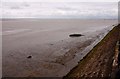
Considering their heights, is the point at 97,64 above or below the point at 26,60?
above

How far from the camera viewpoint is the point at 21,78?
35.4 feet

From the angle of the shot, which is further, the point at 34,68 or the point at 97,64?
Answer: the point at 34,68

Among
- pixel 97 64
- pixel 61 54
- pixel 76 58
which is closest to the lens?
pixel 97 64

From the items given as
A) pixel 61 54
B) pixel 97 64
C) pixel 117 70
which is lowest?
pixel 61 54

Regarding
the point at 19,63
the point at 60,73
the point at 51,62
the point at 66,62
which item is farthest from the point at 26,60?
the point at 60,73

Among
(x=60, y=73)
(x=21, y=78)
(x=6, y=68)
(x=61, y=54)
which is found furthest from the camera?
(x=61, y=54)

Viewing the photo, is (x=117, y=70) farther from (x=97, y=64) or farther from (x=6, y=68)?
(x=6, y=68)

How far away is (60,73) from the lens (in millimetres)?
11781

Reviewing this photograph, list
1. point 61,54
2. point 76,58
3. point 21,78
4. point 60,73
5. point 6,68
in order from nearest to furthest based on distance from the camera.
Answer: point 21,78 < point 60,73 < point 6,68 < point 76,58 < point 61,54

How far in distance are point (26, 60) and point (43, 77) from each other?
156 inches

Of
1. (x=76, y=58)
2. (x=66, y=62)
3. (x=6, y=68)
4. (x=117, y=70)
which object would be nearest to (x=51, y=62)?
(x=66, y=62)

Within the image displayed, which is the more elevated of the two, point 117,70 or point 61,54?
point 117,70

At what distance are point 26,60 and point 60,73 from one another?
12.9 feet

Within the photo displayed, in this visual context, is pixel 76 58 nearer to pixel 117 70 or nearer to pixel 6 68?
pixel 6 68
